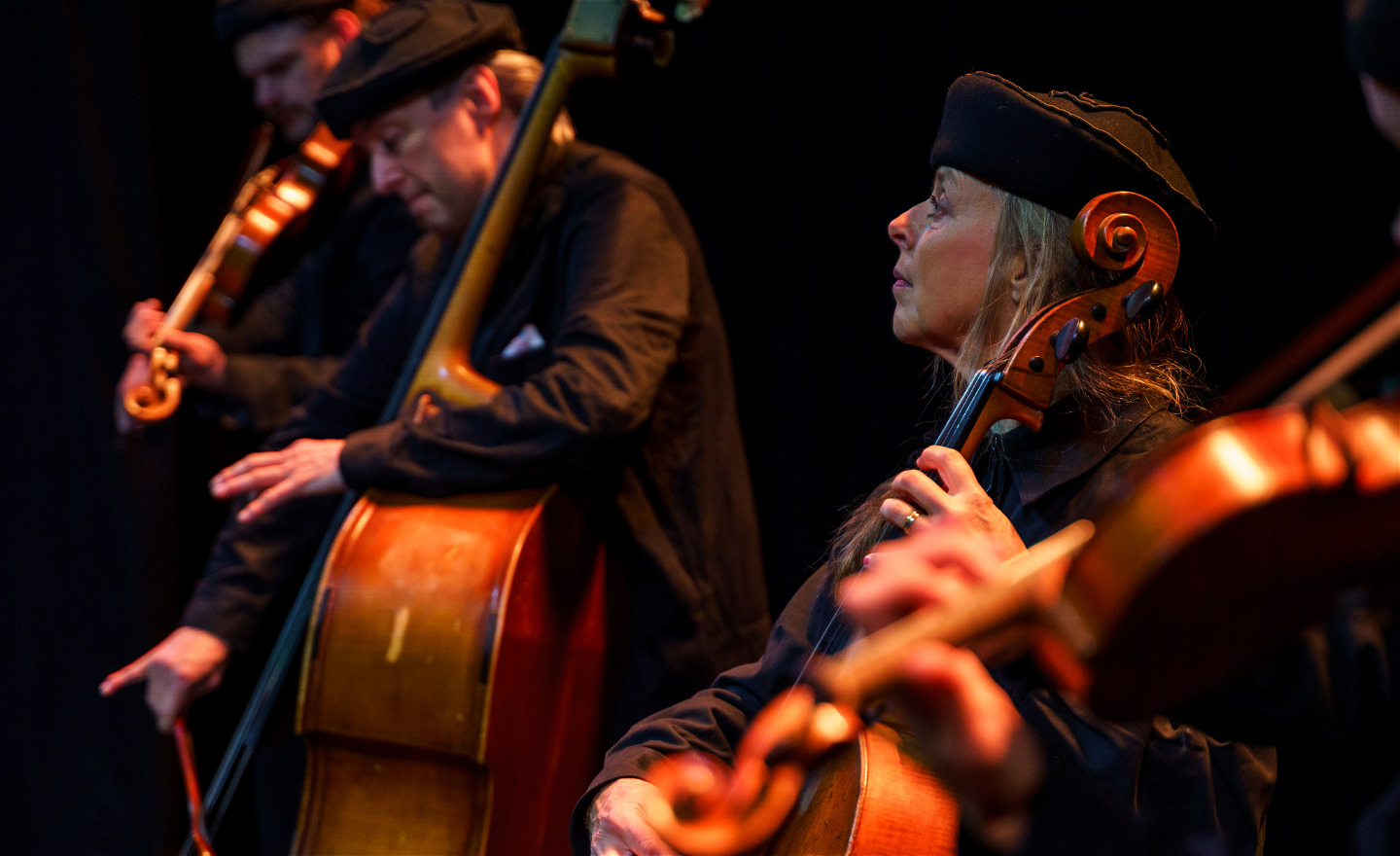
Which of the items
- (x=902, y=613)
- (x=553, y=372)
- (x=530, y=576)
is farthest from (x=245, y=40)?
(x=902, y=613)

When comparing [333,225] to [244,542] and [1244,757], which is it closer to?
[244,542]

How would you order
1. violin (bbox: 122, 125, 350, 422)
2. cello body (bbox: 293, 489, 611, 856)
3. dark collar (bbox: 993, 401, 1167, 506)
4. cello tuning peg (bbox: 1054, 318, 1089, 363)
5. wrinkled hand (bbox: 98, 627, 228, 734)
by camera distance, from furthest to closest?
violin (bbox: 122, 125, 350, 422), wrinkled hand (bbox: 98, 627, 228, 734), cello body (bbox: 293, 489, 611, 856), dark collar (bbox: 993, 401, 1167, 506), cello tuning peg (bbox: 1054, 318, 1089, 363)

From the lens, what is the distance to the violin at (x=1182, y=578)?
0.63m

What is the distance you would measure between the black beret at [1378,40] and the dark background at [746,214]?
25.3 inches

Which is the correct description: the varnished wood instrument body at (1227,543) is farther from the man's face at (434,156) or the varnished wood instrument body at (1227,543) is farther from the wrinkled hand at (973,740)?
the man's face at (434,156)

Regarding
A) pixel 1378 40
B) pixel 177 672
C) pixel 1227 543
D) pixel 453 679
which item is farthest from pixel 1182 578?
pixel 177 672

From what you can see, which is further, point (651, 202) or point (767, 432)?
point (767, 432)

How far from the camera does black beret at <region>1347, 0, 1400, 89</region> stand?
90 centimetres

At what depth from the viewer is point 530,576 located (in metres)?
1.92

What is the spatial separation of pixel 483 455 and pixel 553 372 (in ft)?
0.55

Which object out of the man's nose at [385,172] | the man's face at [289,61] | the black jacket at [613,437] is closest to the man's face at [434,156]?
the man's nose at [385,172]

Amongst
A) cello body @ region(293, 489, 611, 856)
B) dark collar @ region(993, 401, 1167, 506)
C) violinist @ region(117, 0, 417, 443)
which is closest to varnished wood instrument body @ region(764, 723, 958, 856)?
dark collar @ region(993, 401, 1167, 506)

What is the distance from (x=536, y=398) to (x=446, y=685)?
451 millimetres

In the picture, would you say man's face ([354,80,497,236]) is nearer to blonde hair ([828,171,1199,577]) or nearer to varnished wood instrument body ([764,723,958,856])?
blonde hair ([828,171,1199,577])
